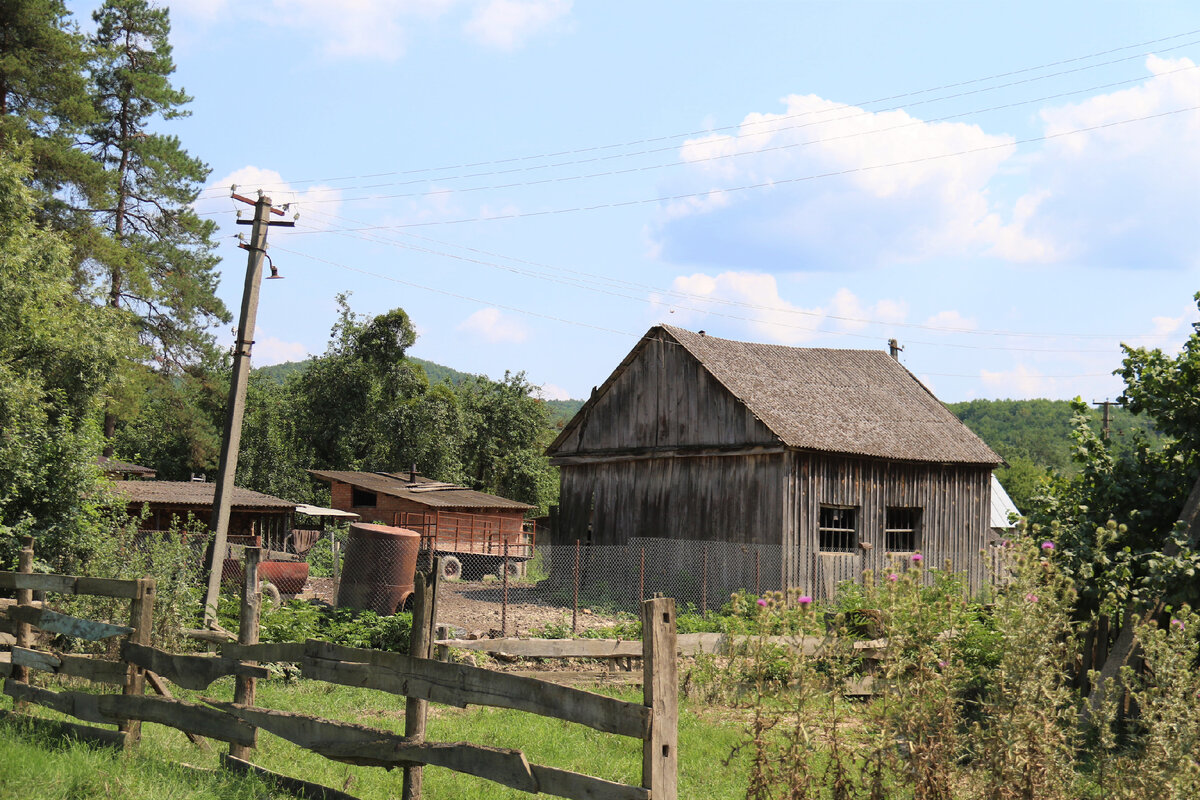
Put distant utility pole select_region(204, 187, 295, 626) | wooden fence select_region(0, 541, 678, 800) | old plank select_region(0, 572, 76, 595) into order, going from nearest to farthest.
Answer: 1. wooden fence select_region(0, 541, 678, 800)
2. old plank select_region(0, 572, 76, 595)
3. distant utility pole select_region(204, 187, 295, 626)

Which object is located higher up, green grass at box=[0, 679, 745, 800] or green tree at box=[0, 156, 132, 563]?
green tree at box=[0, 156, 132, 563]

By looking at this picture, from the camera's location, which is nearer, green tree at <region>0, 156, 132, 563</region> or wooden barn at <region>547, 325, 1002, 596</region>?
green tree at <region>0, 156, 132, 563</region>

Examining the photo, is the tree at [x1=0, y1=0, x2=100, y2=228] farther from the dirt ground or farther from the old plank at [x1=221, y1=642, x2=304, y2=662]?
the old plank at [x1=221, y1=642, x2=304, y2=662]

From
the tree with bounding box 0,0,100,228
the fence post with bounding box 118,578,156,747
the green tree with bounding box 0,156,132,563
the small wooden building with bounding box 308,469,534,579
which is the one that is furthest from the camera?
the small wooden building with bounding box 308,469,534,579

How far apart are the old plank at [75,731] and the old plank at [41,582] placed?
3.37 feet

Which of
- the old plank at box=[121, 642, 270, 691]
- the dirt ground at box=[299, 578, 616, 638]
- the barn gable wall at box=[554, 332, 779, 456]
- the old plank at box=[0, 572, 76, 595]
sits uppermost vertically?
the barn gable wall at box=[554, 332, 779, 456]

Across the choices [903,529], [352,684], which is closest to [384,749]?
[352,684]

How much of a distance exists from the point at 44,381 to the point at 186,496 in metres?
15.0

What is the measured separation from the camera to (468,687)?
17.9 feet

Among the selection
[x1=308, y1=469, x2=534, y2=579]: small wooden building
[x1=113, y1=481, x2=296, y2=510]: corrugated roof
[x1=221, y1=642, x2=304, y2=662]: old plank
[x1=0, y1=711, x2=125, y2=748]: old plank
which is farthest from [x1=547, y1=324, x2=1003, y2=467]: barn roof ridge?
[x1=0, y1=711, x2=125, y2=748]: old plank

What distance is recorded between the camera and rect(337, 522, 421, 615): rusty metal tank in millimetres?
15680

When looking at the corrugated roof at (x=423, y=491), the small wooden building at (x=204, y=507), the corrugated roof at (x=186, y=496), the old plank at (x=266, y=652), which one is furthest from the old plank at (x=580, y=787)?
the corrugated roof at (x=423, y=491)

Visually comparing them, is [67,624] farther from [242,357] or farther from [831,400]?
[831,400]

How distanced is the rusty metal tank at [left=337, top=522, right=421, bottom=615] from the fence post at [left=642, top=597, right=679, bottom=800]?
11.5m
